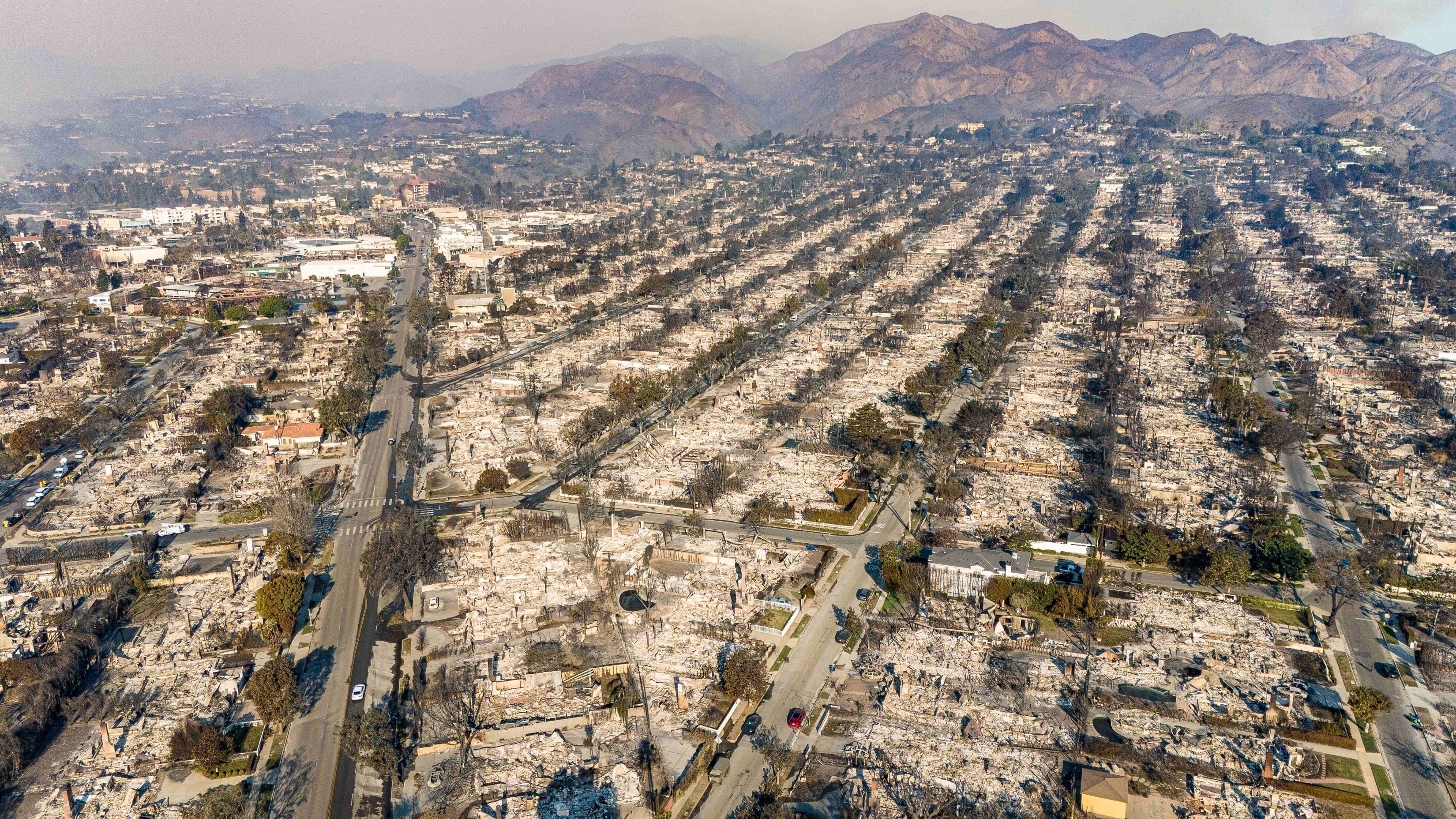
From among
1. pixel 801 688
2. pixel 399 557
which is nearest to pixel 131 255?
pixel 399 557

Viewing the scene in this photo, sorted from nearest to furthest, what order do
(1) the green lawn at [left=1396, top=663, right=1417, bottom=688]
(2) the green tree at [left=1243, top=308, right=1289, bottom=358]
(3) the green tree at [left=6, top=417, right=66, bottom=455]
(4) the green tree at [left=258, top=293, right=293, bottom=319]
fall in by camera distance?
(1) the green lawn at [left=1396, top=663, right=1417, bottom=688] → (3) the green tree at [left=6, top=417, right=66, bottom=455] → (2) the green tree at [left=1243, top=308, right=1289, bottom=358] → (4) the green tree at [left=258, top=293, right=293, bottom=319]

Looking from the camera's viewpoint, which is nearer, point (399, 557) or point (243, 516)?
point (399, 557)

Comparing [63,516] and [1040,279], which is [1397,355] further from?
[63,516]

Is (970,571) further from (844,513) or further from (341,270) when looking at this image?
(341,270)

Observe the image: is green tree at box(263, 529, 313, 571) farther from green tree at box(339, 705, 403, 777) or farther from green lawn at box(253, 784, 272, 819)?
green lawn at box(253, 784, 272, 819)

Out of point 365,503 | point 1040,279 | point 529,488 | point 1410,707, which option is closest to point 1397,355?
point 1040,279

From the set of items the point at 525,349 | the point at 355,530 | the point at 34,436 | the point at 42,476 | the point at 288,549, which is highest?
the point at 288,549

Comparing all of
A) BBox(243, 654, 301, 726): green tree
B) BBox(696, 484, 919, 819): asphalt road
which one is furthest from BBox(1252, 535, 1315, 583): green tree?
BBox(243, 654, 301, 726): green tree
